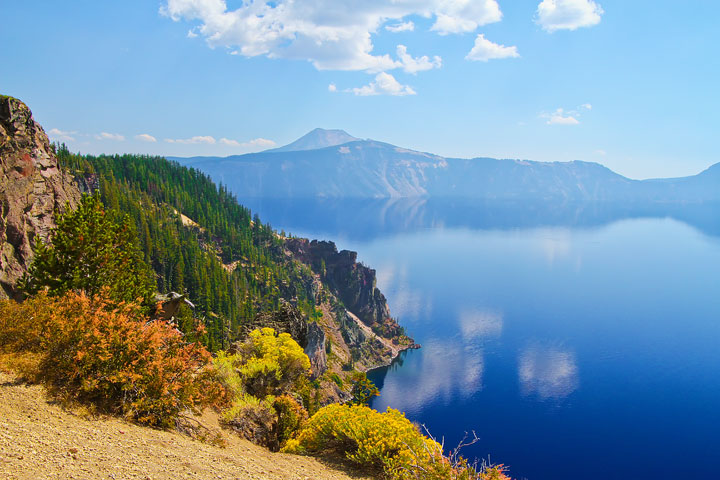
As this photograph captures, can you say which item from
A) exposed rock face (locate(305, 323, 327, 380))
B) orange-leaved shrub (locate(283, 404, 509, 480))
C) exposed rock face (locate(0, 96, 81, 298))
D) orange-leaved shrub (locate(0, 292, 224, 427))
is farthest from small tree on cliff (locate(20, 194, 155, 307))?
exposed rock face (locate(305, 323, 327, 380))

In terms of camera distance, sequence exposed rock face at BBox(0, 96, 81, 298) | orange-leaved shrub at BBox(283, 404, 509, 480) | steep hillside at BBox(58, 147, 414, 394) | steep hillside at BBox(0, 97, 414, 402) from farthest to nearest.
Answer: steep hillside at BBox(58, 147, 414, 394)
steep hillside at BBox(0, 97, 414, 402)
exposed rock face at BBox(0, 96, 81, 298)
orange-leaved shrub at BBox(283, 404, 509, 480)

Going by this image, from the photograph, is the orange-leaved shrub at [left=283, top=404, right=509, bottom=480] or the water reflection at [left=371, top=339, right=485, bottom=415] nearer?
the orange-leaved shrub at [left=283, top=404, right=509, bottom=480]

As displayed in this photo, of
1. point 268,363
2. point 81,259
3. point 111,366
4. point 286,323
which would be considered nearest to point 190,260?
point 286,323

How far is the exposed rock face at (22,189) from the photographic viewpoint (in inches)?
2037

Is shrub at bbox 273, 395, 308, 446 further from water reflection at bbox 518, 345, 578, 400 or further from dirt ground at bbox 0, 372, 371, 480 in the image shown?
water reflection at bbox 518, 345, 578, 400

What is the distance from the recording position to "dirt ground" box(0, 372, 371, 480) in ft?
58.7

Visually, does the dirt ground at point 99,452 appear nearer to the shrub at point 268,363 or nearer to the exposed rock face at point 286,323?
the shrub at point 268,363

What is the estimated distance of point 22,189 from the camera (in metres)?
59.2

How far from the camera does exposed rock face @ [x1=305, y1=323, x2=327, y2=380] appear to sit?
120694mm

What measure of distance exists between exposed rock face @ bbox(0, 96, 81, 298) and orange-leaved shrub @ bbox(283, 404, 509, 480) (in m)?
39.4

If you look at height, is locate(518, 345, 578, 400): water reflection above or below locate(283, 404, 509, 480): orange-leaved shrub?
below

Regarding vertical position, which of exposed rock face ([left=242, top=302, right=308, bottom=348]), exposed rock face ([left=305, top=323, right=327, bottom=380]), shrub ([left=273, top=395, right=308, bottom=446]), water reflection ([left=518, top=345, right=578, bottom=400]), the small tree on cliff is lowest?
water reflection ([left=518, top=345, right=578, bottom=400])

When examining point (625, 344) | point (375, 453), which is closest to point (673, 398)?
point (625, 344)

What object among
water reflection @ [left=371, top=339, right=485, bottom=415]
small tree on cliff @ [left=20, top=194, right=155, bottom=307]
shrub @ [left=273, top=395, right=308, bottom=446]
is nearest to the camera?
shrub @ [left=273, top=395, right=308, bottom=446]
